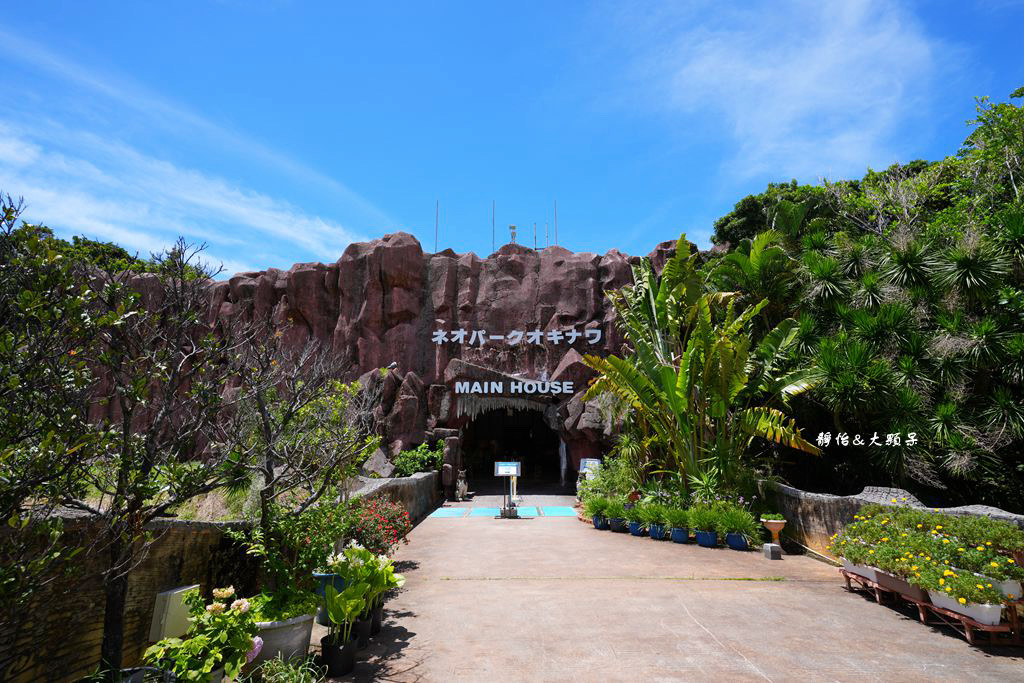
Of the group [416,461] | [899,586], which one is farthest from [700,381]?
[416,461]

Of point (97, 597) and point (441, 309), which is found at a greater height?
point (441, 309)

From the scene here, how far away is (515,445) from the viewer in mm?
31062

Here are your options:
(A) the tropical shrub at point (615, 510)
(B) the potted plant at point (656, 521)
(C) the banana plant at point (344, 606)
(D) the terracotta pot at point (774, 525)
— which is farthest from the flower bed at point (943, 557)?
(C) the banana plant at point (344, 606)

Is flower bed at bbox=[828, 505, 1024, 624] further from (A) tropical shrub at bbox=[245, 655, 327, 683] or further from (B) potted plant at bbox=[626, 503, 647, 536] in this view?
(A) tropical shrub at bbox=[245, 655, 327, 683]

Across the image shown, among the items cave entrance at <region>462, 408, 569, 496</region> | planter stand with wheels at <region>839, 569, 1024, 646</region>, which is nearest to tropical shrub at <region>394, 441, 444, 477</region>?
cave entrance at <region>462, 408, 569, 496</region>

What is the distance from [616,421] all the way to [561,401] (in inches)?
154

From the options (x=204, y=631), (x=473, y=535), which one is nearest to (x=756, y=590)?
(x=473, y=535)

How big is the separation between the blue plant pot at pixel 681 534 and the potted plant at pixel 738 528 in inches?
29.0

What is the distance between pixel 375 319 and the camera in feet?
75.9

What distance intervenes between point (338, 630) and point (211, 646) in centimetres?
140

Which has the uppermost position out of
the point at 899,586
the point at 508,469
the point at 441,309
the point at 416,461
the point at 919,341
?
the point at 441,309

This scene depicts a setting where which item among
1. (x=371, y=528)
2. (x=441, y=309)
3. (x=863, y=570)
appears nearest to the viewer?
(x=371, y=528)

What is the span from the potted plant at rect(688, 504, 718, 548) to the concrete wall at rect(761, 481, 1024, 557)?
1.43 m

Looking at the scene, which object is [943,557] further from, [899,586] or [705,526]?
[705,526]
